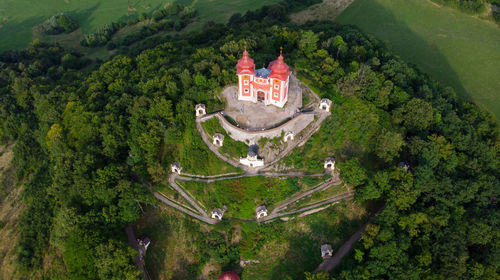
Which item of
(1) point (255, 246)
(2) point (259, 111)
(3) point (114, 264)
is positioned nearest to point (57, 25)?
(2) point (259, 111)

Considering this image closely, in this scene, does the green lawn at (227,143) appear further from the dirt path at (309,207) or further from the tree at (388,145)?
the tree at (388,145)

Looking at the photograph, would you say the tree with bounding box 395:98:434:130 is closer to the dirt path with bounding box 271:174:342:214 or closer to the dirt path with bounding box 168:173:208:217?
the dirt path with bounding box 271:174:342:214

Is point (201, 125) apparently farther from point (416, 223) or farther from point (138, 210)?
point (416, 223)

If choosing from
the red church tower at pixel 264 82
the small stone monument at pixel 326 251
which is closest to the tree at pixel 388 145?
the small stone monument at pixel 326 251

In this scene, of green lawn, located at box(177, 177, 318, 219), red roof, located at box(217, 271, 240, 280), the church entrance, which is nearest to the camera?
red roof, located at box(217, 271, 240, 280)

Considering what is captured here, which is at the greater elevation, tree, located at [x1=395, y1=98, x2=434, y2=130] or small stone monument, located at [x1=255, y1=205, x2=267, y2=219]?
tree, located at [x1=395, y1=98, x2=434, y2=130]

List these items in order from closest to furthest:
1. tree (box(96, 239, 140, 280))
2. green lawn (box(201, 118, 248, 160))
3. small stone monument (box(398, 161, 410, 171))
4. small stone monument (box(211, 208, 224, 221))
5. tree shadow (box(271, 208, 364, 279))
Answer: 1. tree (box(96, 239, 140, 280))
2. tree shadow (box(271, 208, 364, 279))
3. small stone monument (box(211, 208, 224, 221))
4. small stone monument (box(398, 161, 410, 171))
5. green lawn (box(201, 118, 248, 160))

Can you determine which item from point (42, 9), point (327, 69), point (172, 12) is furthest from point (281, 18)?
point (42, 9)

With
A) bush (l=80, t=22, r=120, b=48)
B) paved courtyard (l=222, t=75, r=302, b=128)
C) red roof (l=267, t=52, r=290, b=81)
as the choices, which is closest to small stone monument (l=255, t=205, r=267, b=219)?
paved courtyard (l=222, t=75, r=302, b=128)
